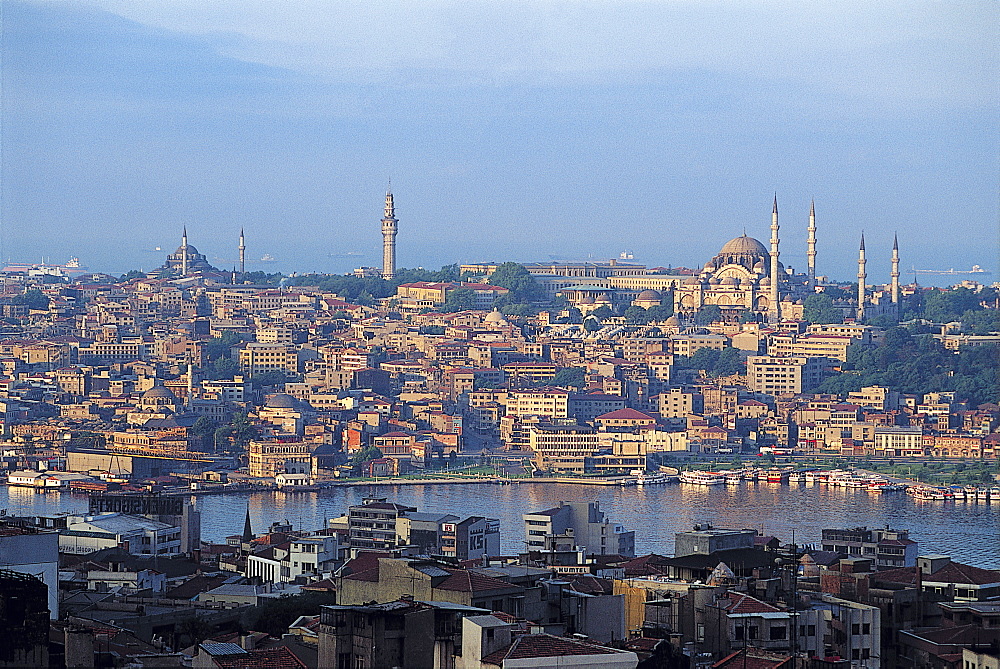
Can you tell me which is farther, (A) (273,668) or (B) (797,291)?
(B) (797,291)

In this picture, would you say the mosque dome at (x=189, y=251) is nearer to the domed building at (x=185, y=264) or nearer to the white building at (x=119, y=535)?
the domed building at (x=185, y=264)

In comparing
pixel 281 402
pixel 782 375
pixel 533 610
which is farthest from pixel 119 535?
pixel 782 375

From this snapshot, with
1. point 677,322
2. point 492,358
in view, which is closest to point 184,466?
point 492,358

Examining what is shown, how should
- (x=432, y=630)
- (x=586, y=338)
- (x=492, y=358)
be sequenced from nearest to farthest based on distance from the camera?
1. (x=432, y=630)
2. (x=492, y=358)
3. (x=586, y=338)

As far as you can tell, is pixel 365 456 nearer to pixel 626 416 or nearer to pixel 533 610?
pixel 626 416

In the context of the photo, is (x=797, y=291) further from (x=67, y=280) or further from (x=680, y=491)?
(x=680, y=491)

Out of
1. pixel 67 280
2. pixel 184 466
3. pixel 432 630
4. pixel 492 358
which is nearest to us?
pixel 432 630
